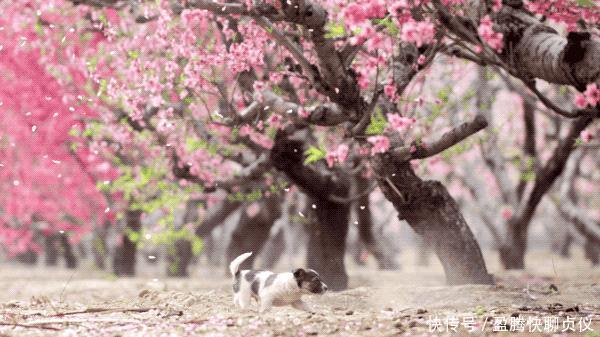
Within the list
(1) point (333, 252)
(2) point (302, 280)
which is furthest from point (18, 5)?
(2) point (302, 280)

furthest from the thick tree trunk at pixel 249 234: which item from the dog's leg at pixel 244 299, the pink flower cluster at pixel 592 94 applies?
the pink flower cluster at pixel 592 94

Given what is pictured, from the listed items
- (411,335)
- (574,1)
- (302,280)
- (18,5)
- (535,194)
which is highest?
(18,5)

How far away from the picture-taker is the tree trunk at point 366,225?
617 inches

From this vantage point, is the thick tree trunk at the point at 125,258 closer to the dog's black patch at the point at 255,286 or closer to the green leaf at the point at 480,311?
the dog's black patch at the point at 255,286

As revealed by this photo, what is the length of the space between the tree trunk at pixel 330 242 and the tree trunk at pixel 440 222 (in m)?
2.77

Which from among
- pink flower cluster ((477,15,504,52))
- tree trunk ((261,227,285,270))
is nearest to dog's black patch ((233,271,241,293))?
pink flower cluster ((477,15,504,52))

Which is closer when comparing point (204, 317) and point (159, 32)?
point (204, 317)

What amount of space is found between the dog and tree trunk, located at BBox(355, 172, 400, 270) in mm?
4905

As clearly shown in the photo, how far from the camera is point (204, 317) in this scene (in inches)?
324

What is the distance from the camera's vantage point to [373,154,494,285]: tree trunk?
426 inches

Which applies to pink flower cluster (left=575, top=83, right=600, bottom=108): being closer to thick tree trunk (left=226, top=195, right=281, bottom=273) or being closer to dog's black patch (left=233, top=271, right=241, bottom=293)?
dog's black patch (left=233, top=271, right=241, bottom=293)

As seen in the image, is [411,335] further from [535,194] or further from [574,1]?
[535,194]

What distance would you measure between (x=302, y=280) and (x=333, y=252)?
566 cm

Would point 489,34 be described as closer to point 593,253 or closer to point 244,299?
point 244,299
